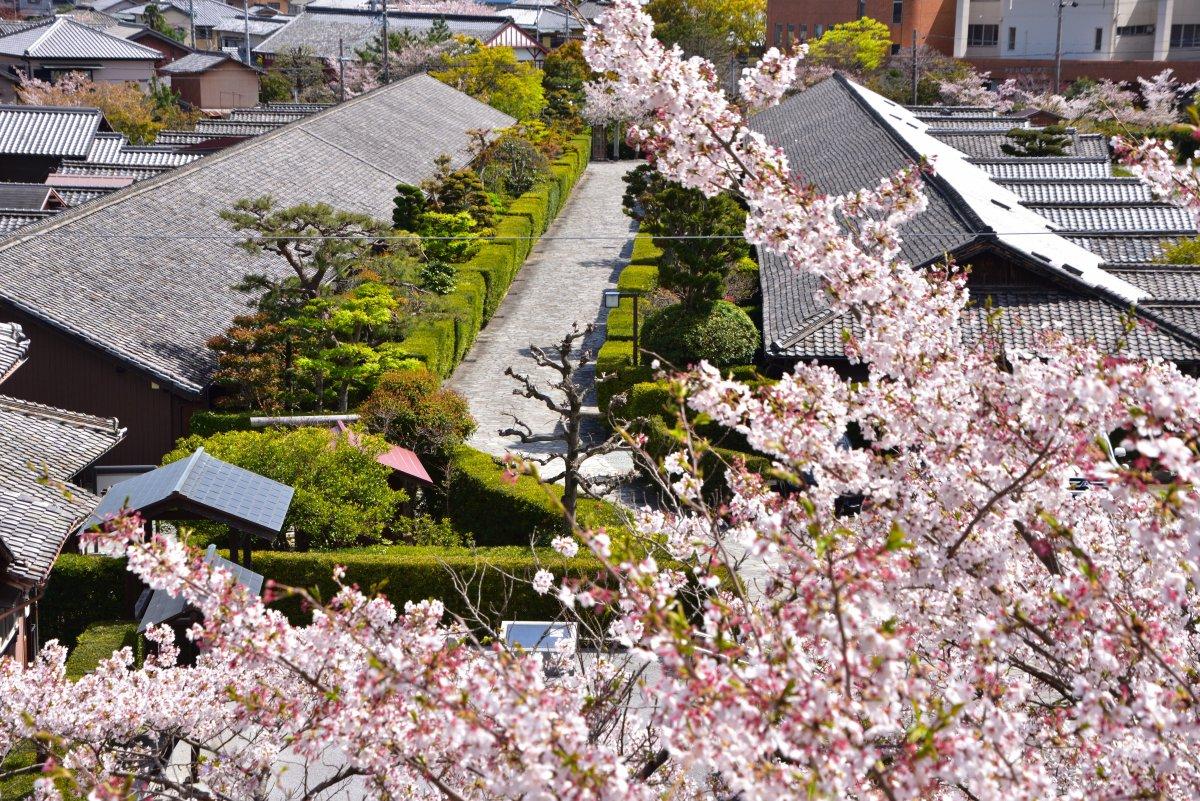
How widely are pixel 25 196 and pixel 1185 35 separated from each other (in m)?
44.4

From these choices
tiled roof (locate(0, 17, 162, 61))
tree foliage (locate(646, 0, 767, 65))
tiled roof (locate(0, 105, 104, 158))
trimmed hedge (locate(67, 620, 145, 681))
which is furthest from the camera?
tree foliage (locate(646, 0, 767, 65))

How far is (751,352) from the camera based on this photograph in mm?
19625

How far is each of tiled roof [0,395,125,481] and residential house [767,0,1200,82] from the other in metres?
43.2

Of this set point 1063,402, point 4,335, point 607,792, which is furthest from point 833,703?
point 4,335

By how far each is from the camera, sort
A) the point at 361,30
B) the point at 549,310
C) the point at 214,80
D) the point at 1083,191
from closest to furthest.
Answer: the point at 549,310 < the point at 1083,191 < the point at 214,80 < the point at 361,30

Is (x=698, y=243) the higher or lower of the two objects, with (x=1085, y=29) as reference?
lower

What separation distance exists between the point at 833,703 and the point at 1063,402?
6.47ft

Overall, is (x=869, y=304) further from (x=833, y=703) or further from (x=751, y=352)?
(x=751, y=352)

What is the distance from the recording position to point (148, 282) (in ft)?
61.8

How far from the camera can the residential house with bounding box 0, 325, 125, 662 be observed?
10.2 m

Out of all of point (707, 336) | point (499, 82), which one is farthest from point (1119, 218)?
point (499, 82)

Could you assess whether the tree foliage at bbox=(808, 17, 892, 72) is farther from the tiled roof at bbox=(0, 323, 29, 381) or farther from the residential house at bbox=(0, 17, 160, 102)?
the tiled roof at bbox=(0, 323, 29, 381)

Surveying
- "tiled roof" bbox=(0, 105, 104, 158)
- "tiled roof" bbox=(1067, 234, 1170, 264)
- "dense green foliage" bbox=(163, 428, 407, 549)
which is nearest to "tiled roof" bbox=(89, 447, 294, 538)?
"dense green foliage" bbox=(163, 428, 407, 549)

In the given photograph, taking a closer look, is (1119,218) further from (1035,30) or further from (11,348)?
(1035,30)
